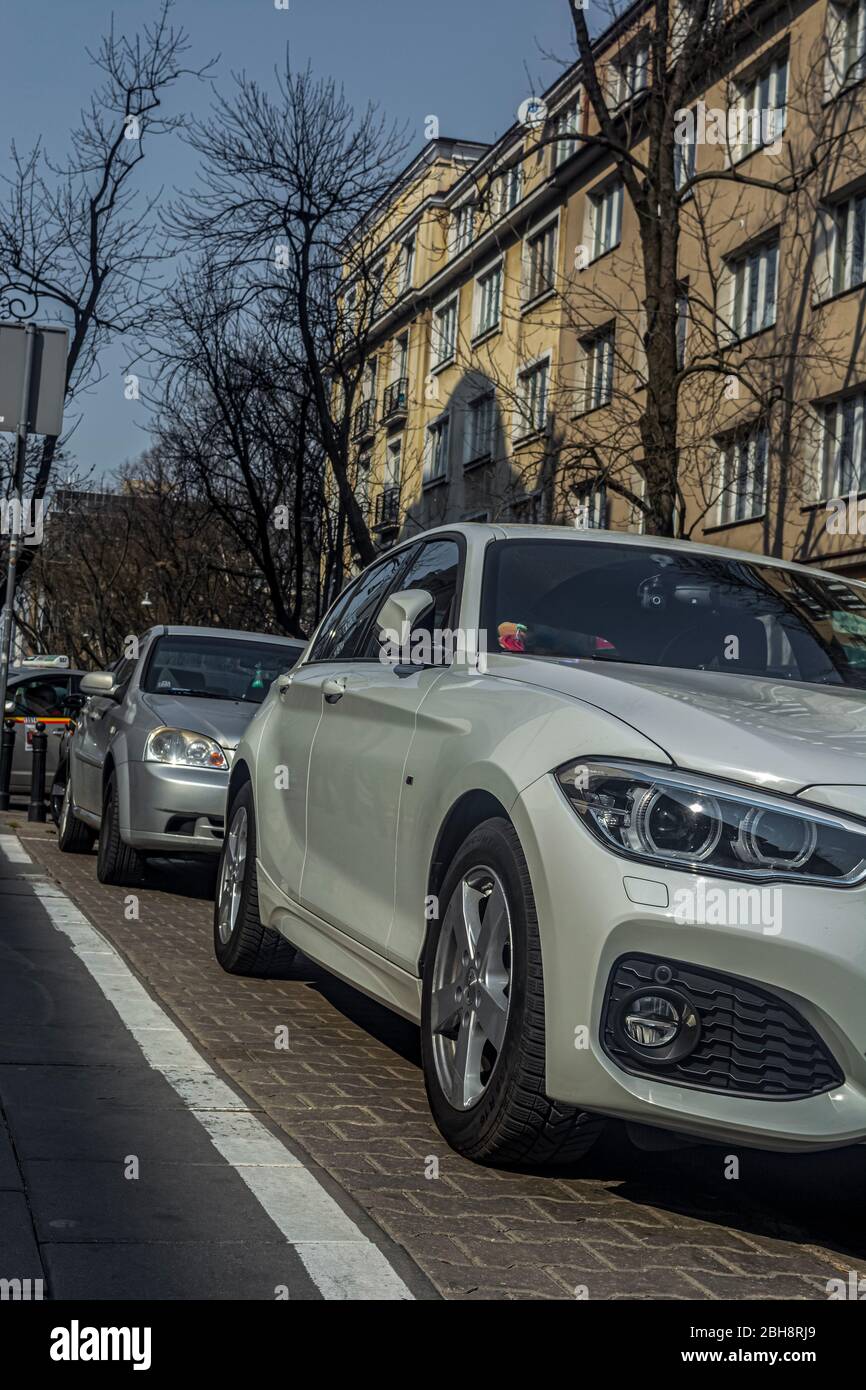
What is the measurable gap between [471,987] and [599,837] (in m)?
0.77

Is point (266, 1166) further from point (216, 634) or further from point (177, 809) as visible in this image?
point (216, 634)

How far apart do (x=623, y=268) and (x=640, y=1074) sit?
2762 cm

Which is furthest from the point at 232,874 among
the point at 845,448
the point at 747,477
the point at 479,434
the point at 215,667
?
the point at 479,434

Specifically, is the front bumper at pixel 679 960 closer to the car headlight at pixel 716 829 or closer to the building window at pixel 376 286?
the car headlight at pixel 716 829

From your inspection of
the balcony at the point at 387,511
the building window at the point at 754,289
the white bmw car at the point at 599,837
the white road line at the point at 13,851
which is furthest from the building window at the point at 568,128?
the white bmw car at the point at 599,837

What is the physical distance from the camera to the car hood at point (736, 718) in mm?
3723

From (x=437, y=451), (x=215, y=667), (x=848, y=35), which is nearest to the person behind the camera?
(x=215, y=667)

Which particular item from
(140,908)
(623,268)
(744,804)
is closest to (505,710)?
(744,804)

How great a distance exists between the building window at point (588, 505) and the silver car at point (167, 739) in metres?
2.40

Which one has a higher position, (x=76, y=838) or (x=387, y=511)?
(x=387, y=511)

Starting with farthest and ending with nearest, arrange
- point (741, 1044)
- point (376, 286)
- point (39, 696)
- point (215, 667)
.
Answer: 1. point (376, 286)
2. point (39, 696)
3. point (215, 667)
4. point (741, 1044)

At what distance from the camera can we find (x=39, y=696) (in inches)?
747

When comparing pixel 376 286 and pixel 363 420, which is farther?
pixel 363 420
